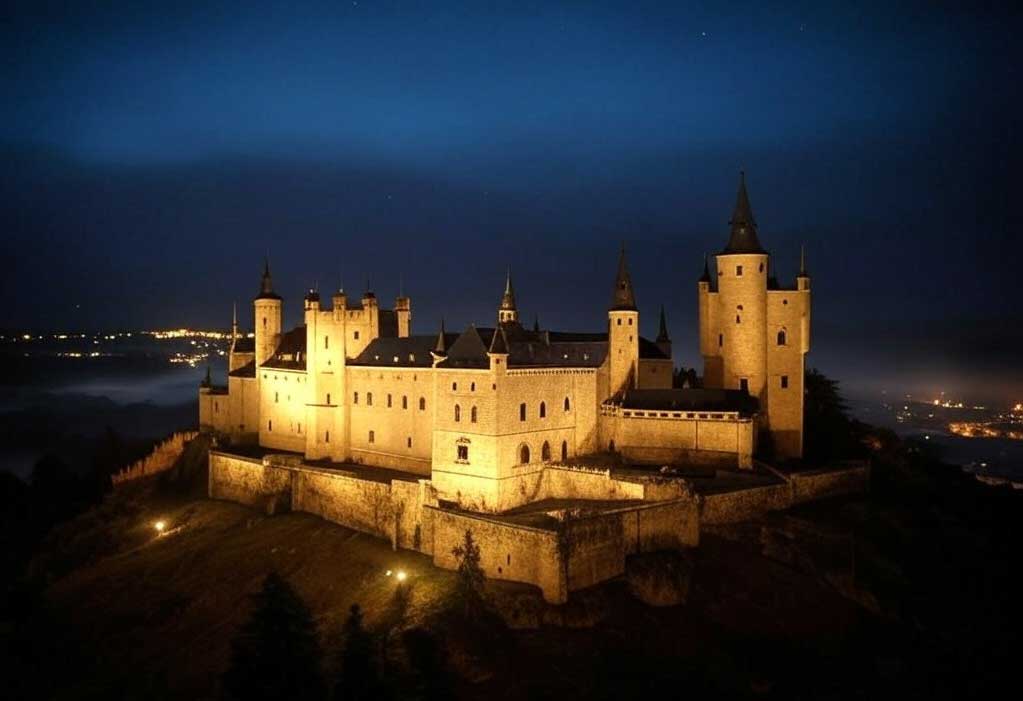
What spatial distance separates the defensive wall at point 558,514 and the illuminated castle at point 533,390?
2343 millimetres

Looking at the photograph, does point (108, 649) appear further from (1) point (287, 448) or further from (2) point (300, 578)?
(1) point (287, 448)

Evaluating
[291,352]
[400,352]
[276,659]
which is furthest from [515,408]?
[291,352]

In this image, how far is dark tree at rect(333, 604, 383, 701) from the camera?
28609 mm

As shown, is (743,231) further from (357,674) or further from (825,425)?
(357,674)

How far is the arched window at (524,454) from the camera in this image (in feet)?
143

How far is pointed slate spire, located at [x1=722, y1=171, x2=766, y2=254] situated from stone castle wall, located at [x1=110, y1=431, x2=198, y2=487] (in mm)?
37322

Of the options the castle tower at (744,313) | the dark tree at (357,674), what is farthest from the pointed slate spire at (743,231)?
the dark tree at (357,674)

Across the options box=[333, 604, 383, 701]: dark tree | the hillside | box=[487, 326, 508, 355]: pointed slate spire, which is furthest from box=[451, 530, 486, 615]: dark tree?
box=[487, 326, 508, 355]: pointed slate spire

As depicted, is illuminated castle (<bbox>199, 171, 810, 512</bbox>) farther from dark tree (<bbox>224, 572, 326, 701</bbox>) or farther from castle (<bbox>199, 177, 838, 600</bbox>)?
dark tree (<bbox>224, 572, 326, 701</bbox>)

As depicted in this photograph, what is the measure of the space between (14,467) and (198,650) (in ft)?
223

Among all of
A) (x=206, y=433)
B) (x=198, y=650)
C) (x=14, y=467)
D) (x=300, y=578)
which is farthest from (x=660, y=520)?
(x=14, y=467)

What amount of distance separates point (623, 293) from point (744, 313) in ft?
20.3

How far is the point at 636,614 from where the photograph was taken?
34.2 m

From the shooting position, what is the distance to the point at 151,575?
150 ft
